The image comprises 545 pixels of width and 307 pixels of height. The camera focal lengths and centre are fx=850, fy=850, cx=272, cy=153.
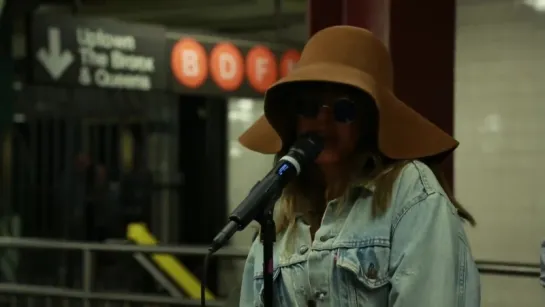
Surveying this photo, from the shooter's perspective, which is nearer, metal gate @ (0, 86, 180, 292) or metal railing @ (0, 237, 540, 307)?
metal railing @ (0, 237, 540, 307)

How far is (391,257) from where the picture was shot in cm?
→ 181

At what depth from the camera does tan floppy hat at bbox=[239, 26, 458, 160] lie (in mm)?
1874

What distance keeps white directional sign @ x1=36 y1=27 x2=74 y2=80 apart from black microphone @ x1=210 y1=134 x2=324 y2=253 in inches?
188

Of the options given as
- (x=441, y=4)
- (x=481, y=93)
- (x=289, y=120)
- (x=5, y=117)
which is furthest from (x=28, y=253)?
(x=289, y=120)

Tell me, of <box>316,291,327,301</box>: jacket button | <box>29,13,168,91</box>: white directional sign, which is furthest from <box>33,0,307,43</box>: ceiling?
<box>316,291,327,301</box>: jacket button

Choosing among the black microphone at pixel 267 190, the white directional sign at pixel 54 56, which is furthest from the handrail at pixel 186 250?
the black microphone at pixel 267 190

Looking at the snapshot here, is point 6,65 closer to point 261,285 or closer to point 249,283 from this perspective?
point 249,283

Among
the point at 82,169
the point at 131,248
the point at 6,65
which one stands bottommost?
the point at 131,248

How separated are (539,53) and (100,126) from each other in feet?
15.7

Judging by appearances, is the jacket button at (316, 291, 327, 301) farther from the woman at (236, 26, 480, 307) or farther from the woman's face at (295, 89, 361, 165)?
the woman's face at (295, 89, 361, 165)

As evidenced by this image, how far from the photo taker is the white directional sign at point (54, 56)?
6238mm

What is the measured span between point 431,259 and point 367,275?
155 millimetres

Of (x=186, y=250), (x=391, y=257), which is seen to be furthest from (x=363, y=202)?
(x=186, y=250)

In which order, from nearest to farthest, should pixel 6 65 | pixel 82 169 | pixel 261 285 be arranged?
pixel 261 285 → pixel 6 65 → pixel 82 169
